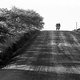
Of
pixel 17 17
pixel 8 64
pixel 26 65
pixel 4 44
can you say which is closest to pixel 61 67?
pixel 26 65

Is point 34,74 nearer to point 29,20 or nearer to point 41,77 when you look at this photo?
point 41,77

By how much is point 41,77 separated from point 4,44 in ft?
31.1

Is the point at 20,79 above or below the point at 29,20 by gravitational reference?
below

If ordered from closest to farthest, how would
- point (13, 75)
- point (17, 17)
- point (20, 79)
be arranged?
1. point (20, 79)
2. point (13, 75)
3. point (17, 17)

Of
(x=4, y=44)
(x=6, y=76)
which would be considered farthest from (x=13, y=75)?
(x=4, y=44)

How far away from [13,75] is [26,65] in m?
2.91

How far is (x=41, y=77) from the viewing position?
11633 mm

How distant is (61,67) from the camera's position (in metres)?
14.5

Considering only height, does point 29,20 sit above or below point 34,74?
above

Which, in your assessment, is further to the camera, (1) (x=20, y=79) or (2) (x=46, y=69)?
(2) (x=46, y=69)

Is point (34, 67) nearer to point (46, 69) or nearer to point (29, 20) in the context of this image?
point (46, 69)

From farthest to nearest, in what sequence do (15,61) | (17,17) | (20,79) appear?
(17,17) → (15,61) → (20,79)

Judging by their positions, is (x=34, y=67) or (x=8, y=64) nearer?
(x=34, y=67)

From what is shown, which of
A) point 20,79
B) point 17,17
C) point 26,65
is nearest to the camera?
point 20,79
